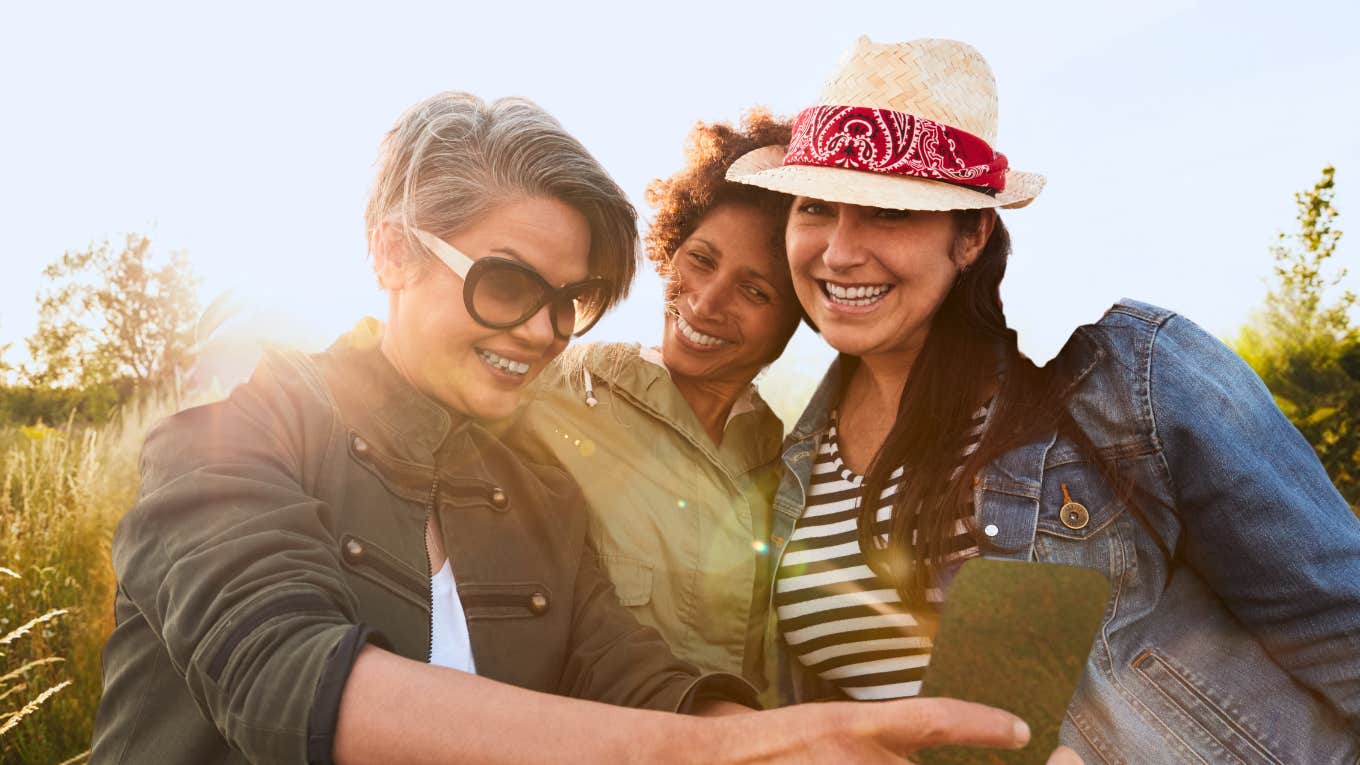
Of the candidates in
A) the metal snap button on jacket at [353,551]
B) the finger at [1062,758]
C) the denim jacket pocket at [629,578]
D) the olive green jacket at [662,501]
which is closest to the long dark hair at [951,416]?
the olive green jacket at [662,501]

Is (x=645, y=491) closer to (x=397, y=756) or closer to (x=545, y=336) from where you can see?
(x=545, y=336)

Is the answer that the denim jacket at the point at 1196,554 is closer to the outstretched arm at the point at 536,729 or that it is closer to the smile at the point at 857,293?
the smile at the point at 857,293

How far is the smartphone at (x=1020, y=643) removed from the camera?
1.42 m

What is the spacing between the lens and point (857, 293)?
2.87 metres

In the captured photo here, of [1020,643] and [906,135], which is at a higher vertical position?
[906,135]

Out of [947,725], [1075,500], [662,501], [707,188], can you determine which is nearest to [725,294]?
[707,188]

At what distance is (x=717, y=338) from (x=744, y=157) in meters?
0.63

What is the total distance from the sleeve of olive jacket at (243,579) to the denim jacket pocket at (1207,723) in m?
1.93

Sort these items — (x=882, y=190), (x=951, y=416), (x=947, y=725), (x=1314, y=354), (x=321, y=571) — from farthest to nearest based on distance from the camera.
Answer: (x=1314, y=354)
(x=951, y=416)
(x=882, y=190)
(x=321, y=571)
(x=947, y=725)

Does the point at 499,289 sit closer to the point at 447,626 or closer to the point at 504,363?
the point at 504,363

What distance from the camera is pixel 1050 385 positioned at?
262cm

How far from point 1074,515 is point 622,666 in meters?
1.21

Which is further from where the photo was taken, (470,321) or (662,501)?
(662,501)

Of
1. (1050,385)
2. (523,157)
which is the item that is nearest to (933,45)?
(1050,385)
